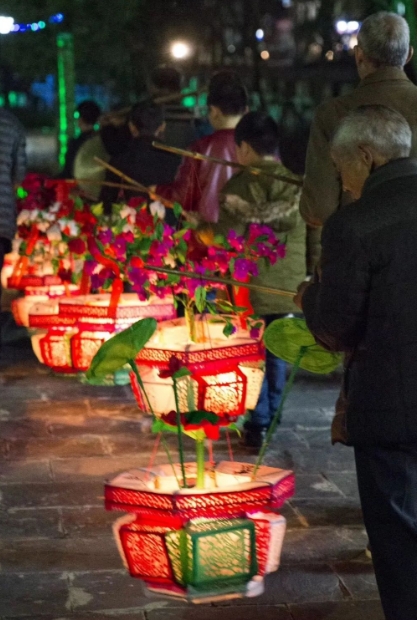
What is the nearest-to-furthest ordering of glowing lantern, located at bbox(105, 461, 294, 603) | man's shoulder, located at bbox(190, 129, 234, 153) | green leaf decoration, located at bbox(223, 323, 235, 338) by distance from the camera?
1. glowing lantern, located at bbox(105, 461, 294, 603)
2. green leaf decoration, located at bbox(223, 323, 235, 338)
3. man's shoulder, located at bbox(190, 129, 234, 153)

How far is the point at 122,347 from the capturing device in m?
4.74

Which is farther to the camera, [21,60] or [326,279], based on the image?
[21,60]

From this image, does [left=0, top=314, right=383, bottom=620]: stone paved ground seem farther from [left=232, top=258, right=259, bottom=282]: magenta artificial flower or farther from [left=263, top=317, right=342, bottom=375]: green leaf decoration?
[left=232, top=258, right=259, bottom=282]: magenta artificial flower

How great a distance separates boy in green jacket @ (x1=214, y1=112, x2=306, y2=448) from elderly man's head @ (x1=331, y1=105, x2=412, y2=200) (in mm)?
3168

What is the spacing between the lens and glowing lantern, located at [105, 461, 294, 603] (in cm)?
464

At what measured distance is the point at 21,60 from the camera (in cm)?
2891

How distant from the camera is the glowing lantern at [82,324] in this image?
833 centimetres

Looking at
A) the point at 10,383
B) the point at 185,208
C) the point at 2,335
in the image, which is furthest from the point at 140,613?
the point at 2,335

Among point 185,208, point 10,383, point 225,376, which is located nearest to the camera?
point 225,376

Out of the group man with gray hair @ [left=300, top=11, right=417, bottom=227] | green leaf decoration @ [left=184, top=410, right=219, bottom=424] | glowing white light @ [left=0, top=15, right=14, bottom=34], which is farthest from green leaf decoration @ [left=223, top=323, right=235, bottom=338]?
glowing white light @ [left=0, top=15, right=14, bottom=34]

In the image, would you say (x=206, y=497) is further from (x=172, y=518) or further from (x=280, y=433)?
(x=280, y=433)

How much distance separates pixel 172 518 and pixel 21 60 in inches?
1001

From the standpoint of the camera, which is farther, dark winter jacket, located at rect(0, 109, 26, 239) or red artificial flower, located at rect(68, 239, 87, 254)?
dark winter jacket, located at rect(0, 109, 26, 239)

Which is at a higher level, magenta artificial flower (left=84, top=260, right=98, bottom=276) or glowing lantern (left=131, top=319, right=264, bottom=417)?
magenta artificial flower (left=84, top=260, right=98, bottom=276)
